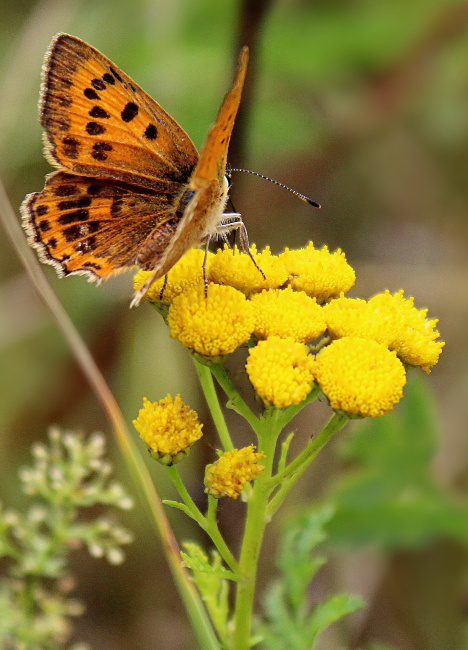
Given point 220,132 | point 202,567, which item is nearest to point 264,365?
point 202,567

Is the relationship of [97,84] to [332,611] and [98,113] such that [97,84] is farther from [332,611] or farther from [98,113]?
[332,611]

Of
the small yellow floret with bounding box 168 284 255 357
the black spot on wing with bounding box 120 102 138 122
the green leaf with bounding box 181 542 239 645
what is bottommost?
the green leaf with bounding box 181 542 239 645

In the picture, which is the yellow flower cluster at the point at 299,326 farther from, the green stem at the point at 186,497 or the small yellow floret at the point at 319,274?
the green stem at the point at 186,497

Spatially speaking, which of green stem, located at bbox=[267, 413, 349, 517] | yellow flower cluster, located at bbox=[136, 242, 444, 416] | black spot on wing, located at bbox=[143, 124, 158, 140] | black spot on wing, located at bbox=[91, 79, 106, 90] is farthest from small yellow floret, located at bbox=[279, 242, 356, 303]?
black spot on wing, located at bbox=[91, 79, 106, 90]

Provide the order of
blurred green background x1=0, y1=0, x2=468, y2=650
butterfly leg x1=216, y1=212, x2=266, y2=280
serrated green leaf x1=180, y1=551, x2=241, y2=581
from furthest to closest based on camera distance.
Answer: blurred green background x1=0, y1=0, x2=468, y2=650
butterfly leg x1=216, y1=212, x2=266, y2=280
serrated green leaf x1=180, y1=551, x2=241, y2=581

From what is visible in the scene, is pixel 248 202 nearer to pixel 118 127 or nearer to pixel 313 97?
pixel 313 97

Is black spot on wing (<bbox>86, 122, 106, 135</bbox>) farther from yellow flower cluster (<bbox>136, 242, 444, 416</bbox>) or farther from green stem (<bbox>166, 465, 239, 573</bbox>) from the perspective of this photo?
green stem (<bbox>166, 465, 239, 573</bbox>)
